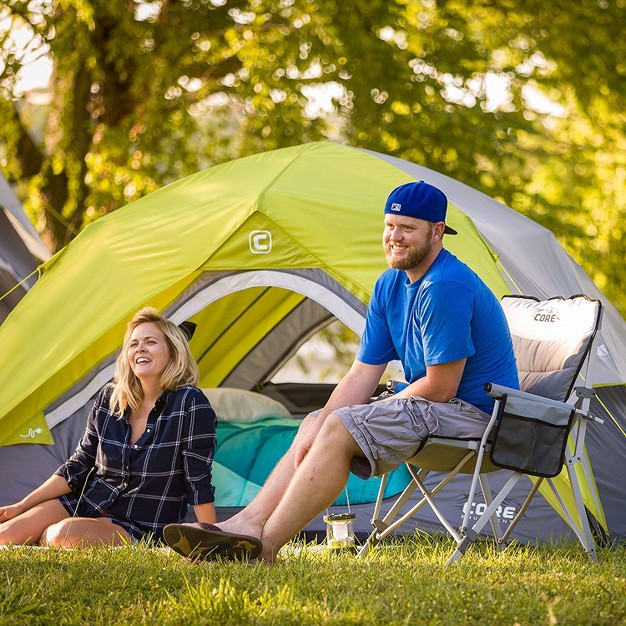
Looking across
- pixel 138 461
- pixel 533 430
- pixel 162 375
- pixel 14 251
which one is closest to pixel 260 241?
pixel 162 375

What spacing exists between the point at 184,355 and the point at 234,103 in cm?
524

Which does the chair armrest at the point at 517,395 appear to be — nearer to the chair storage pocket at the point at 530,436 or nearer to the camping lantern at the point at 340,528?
the chair storage pocket at the point at 530,436

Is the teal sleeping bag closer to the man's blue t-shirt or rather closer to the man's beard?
the man's blue t-shirt

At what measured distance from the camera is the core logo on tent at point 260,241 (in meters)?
4.66

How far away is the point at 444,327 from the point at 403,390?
0.28 m

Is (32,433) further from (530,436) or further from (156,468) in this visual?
(530,436)

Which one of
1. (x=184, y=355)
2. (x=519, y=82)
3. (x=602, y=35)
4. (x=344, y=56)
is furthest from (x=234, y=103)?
(x=184, y=355)

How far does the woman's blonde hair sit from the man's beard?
1047mm

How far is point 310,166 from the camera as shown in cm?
497

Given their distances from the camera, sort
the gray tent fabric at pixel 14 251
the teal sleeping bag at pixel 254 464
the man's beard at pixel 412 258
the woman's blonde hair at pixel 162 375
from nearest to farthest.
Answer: the man's beard at pixel 412 258 < the woman's blonde hair at pixel 162 375 < the teal sleeping bag at pixel 254 464 < the gray tent fabric at pixel 14 251

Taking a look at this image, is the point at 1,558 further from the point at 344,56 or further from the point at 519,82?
the point at 519,82

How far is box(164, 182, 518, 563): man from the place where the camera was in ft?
10.5

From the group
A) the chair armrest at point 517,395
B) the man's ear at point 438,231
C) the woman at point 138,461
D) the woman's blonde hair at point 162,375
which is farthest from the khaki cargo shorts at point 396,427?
the woman's blonde hair at point 162,375

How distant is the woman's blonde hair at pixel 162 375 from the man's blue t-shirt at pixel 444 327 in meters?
0.80
